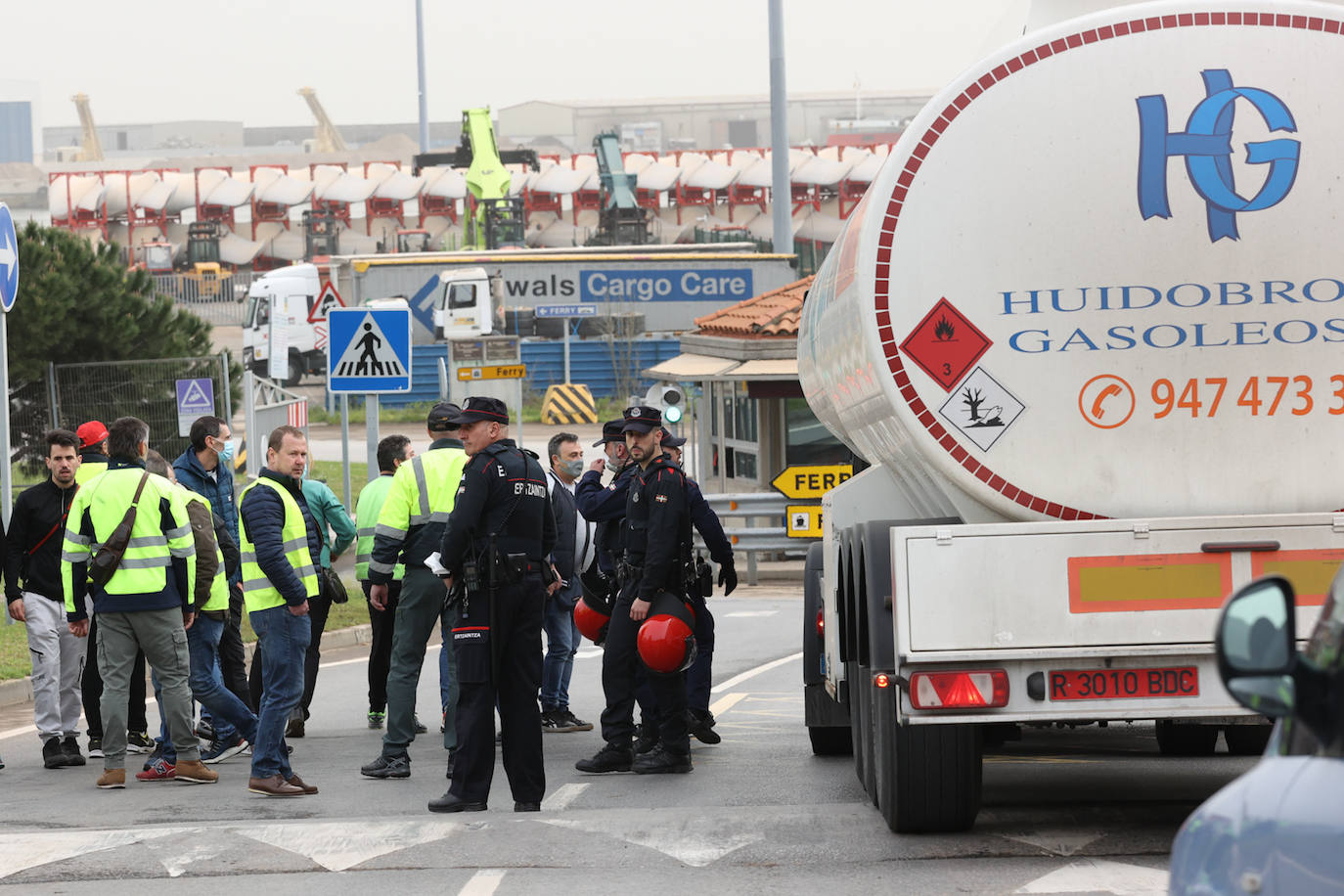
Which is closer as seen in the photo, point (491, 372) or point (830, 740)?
point (830, 740)

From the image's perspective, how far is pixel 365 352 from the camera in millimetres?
16422

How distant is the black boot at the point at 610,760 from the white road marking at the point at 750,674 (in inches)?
147

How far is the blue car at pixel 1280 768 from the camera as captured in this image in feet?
10.9

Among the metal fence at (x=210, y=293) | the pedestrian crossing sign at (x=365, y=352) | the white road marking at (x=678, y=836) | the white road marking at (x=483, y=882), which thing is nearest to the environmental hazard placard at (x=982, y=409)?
the white road marking at (x=678, y=836)

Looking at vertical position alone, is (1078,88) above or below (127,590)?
above

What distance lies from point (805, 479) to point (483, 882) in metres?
15.4

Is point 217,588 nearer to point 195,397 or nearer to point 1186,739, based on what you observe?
point 1186,739

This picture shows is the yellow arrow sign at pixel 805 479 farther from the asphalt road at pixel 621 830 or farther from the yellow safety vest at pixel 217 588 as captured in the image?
the yellow safety vest at pixel 217 588

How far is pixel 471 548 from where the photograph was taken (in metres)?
8.36

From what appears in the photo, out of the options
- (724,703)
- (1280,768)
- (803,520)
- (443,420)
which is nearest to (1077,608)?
(1280,768)

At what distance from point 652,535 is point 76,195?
275ft

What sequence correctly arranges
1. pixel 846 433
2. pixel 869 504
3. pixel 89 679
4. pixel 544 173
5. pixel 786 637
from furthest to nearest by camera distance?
1. pixel 544 173
2. pixel 786 637
3. pixel 89 679
4. pixel 846 433
5. pixel 869 504

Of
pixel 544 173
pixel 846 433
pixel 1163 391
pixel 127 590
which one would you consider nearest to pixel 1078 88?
pixel 1163 391

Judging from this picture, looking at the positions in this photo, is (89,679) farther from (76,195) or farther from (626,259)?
(76,195)
